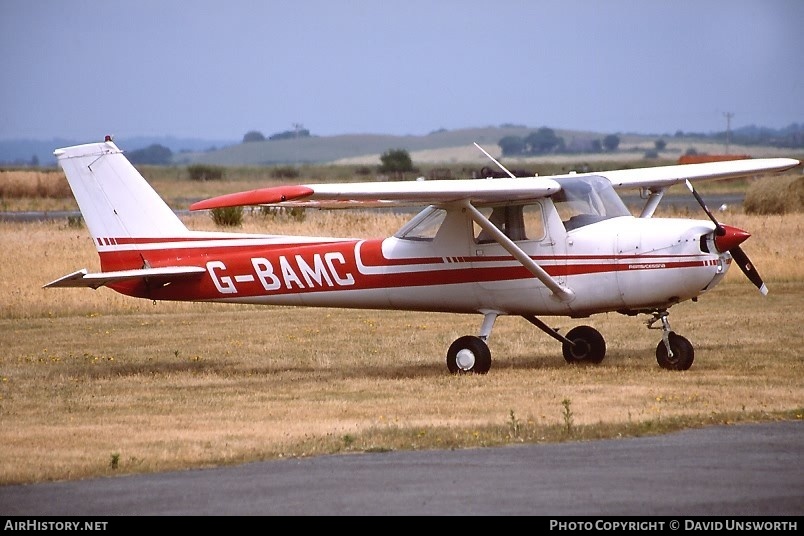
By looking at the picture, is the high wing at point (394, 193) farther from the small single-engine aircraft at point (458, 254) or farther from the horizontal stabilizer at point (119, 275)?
the horizontal stabilizer at point (119, 275)

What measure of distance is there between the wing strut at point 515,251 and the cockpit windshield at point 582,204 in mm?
682

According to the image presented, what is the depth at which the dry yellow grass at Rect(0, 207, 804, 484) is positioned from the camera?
34.0ft

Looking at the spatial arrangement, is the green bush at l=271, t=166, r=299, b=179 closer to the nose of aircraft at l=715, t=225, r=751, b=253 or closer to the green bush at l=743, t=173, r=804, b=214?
the green bush at l=743, t=173, r=804, b=214

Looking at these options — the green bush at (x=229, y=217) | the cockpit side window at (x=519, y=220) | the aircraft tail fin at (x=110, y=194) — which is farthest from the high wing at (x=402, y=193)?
the green bush at (x=229, y=217)

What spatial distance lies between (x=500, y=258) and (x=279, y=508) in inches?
Result: 279

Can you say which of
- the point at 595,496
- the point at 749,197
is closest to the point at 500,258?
the point at 595,496

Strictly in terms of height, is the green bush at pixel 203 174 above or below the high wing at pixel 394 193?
below

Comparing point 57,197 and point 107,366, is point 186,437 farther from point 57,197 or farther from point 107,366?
point 57,197

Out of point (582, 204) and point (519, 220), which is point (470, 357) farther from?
point (582, 204)

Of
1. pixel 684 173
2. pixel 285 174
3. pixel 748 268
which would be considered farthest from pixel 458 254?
pixel 285 174

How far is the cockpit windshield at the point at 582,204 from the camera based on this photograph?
14.3 m

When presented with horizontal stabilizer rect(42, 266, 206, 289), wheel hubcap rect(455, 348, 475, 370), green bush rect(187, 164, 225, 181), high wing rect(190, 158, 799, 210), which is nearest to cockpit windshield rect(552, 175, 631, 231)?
high wing rect(190, 158, 799, 210)

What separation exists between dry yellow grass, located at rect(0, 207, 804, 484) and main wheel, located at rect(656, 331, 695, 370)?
13 cm
